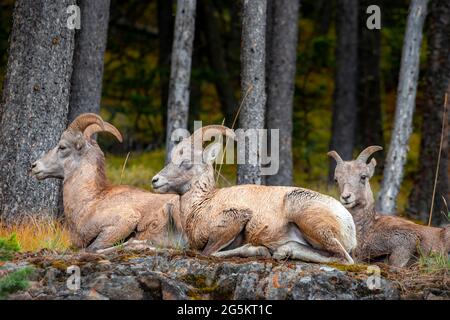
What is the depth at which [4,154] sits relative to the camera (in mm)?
12188

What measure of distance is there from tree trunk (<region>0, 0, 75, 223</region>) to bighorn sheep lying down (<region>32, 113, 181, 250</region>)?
31.5 inches

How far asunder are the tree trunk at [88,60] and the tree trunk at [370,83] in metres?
9.41

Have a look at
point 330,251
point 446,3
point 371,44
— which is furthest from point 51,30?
point 371,44

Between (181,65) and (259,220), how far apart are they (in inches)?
260

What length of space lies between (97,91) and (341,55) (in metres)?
7.79

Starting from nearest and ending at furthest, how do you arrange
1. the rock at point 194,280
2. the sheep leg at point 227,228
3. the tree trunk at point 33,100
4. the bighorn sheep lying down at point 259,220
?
1. the rock at point 194,280
2. the bighorn sheep lying down at point 259,220
3. the sheep leg at point 227,228
4. the tree trunk at point 33,100

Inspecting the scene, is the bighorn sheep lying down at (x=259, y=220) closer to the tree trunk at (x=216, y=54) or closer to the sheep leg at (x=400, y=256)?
the sheep leg at (x=400, y=256)

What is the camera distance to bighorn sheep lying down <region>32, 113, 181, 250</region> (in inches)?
431

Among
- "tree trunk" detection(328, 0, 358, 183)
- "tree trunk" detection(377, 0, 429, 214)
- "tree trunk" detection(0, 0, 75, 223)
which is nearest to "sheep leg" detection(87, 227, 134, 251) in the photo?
"tree trunk" detection(0, 0, 75, 223)

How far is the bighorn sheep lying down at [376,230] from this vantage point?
1101cm

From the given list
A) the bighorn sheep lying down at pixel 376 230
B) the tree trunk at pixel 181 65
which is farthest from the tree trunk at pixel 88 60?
the bighorn sheep lying down at pixel 376 230

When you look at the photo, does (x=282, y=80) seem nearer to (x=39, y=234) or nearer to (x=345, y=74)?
(x=345, y=74)

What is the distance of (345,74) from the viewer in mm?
20453
